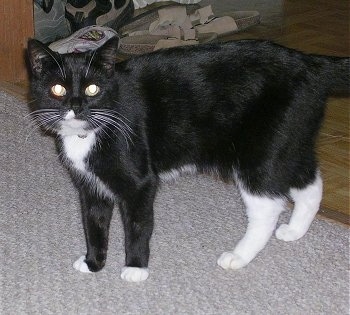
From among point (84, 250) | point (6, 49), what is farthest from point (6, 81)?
point (84, 250)

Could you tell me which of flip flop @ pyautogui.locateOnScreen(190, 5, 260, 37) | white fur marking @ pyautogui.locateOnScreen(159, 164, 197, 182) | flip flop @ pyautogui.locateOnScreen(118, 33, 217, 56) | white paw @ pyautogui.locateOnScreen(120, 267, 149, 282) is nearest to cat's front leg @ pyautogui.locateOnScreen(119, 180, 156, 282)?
white paw @ pyautogui.locateOnScreen(120, 267, 149, 282)

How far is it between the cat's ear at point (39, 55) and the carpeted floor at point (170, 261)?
44cm

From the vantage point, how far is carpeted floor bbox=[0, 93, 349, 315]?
4.97ft

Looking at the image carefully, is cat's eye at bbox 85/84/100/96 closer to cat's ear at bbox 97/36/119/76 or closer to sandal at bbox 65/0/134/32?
cat's ear at bbox 97/36/119/76

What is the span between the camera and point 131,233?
1584 millimetres

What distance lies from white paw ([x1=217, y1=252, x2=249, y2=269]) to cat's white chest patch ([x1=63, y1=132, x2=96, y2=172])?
38 centimetres

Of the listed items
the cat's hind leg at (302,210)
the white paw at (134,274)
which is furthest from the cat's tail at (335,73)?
the white paw at (134,274)

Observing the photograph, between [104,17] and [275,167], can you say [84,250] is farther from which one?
[104,17]

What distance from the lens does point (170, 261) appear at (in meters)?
1.68

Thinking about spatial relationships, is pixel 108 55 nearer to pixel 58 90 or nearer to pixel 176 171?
pixel 58 90

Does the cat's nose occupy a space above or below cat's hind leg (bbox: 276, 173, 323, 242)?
above

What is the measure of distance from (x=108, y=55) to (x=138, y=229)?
384 millimetres

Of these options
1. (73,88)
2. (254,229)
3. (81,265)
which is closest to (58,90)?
(73,88)

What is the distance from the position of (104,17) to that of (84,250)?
1.66 metres
